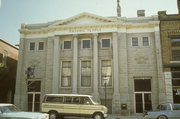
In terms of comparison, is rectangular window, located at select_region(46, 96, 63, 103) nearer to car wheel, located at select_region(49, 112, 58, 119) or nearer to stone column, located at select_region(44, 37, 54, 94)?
car wheel, located at select_region(49, 112, 58, 119)

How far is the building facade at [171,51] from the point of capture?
23297mm

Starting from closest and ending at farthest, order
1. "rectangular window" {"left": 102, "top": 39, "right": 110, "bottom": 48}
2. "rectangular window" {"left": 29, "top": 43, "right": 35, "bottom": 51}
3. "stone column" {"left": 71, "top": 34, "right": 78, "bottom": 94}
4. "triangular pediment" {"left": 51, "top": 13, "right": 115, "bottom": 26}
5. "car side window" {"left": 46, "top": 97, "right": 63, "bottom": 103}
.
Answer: "car side window" {"left": 46, "top": 97, "right": 63, "bottom": 103} → "stone column" {"left": 71, "top": 34, "right": 78, "bottom": 94} → "rectangular window" {"left": 102, "top": 39, "right": 110, "bottom": 48} → "triangular pediment" {"left": 51, "top": 13, "right": 115, "bottom": 26} → "rectangular window" {"left": 29, "top": 43, "right": 35, "bottom": 51}

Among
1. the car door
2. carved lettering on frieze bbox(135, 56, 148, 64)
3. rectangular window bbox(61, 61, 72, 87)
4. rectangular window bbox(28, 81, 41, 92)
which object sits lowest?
the car door

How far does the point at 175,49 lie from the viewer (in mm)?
24359

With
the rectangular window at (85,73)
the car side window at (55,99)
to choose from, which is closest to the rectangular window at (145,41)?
the rectangular window at (85,73)

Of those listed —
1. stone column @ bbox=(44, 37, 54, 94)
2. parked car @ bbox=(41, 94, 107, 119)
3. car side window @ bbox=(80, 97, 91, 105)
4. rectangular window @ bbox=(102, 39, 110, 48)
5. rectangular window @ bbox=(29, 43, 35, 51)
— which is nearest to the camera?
parked car @ bbox=(41, 94, 107, 119)

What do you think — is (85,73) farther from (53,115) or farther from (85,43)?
(53,115)

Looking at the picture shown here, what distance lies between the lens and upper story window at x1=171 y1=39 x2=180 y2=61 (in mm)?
24136

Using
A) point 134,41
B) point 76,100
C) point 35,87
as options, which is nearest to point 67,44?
point 35,87

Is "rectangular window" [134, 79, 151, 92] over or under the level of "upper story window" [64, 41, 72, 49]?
under

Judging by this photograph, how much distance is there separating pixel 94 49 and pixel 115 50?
2526mm

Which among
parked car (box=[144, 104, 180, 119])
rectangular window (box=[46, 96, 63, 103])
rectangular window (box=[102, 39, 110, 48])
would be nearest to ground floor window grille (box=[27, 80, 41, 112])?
rectangular window (box=[46, 96, 63, 103])

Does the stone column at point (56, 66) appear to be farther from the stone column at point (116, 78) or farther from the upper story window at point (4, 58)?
the upper story window at point (4, 58)

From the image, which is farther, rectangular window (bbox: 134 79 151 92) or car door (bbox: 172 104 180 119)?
rectangular window (bbox: 134 79 151 92)
